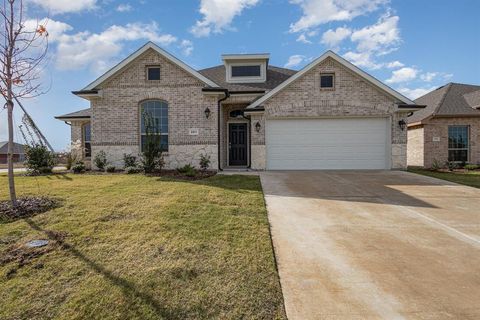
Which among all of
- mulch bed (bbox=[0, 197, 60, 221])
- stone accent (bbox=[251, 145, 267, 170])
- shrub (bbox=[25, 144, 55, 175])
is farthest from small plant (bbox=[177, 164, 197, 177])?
shrub (bbox=[25, 144, 55, 175])

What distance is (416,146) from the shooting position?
54.2 feet

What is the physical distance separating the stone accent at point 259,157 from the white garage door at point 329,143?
26 cm

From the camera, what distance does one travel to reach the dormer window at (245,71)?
1677 cm

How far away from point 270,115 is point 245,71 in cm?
472

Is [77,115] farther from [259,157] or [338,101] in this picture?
[338,101]

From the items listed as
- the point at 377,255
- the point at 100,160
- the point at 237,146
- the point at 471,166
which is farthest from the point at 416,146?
the point at 100,160

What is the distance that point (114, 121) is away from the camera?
13.3m

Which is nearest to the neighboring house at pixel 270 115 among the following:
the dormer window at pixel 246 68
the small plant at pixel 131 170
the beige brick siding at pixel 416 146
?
the small plant at pixel 131 170

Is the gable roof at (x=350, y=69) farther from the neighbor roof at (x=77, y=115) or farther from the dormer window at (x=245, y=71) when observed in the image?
the neighbor roof at (x=77, y=115)

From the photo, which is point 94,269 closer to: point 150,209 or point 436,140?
point 150,209

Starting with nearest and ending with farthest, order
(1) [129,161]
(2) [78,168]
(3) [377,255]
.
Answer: (3) [377,255] → (2) [78,168] → (1) [129,161]

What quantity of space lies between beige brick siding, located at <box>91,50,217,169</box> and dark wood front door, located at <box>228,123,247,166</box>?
8.73ft

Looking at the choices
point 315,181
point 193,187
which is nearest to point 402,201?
point 315,181

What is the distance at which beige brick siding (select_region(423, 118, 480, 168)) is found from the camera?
51.0 ft
